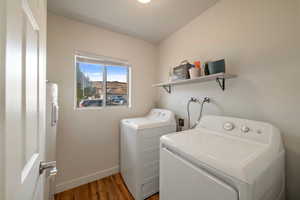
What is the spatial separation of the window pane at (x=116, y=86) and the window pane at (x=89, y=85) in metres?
0.12

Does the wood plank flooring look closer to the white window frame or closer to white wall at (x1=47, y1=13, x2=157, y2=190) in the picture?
white wall at (x1=47, y1=13, x2=157, y2=190)

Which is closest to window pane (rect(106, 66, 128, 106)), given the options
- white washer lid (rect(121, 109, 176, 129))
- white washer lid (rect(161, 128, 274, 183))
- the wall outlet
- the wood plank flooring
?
white washer lid (rect(121, 109, 176, 129))

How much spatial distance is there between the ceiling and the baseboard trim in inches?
94.3

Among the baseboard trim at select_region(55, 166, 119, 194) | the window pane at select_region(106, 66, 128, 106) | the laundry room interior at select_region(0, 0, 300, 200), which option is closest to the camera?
the laundry room interior at select_region(0, 0, 300, 200)

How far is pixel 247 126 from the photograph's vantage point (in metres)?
1.07

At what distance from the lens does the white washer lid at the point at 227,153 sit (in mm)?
644

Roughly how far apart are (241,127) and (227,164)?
1.94 feet

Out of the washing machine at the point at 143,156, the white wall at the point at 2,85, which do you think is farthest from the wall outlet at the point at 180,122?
the white wall at the point at 2,85

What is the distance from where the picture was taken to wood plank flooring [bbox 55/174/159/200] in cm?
163

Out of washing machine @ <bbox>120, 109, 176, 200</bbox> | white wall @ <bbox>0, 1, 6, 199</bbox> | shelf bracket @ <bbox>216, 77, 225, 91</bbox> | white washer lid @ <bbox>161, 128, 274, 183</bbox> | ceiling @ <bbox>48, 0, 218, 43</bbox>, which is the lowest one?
washing machine @ <bbox>120, 109, 176, 200</bbox>

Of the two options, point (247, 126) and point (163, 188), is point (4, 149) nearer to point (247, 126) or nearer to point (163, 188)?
point (163, 188)

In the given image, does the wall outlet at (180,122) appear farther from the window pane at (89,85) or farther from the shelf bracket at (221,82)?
the window pane at (89,85)

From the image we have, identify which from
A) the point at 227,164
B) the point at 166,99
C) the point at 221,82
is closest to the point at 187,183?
the point at 227,164

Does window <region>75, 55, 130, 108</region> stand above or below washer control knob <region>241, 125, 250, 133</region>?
above
